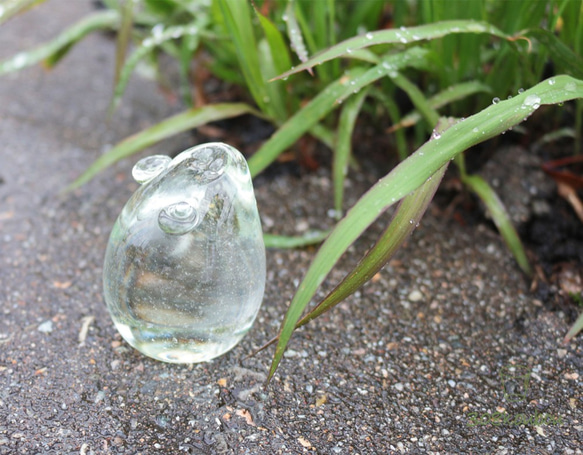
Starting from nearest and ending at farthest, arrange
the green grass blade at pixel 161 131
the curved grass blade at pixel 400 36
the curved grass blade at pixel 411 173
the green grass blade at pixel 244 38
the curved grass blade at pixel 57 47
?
the curved grass blade at pixel 411 173 → the curved grass blade at pixel 400 36 → the green grass blade at pixel 244 38 → the green grass blade at pixel 161 131 → the curved grass blade at pixel 57 47

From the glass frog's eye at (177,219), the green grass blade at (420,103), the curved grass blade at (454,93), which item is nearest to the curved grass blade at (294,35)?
the green grass blade at (420,103)

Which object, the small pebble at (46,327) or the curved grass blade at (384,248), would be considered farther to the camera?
the small pebble at (46,327)

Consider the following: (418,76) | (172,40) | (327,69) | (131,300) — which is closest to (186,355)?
(131,300)

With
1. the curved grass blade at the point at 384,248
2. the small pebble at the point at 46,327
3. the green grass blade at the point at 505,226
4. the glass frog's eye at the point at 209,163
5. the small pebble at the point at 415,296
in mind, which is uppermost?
the glass frog's eye at the point at 209,163

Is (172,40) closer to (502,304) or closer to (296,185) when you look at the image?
(296,185)

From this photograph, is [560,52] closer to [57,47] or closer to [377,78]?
[377,78]

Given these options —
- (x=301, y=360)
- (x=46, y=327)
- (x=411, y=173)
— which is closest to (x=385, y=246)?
(x=411, y=173)

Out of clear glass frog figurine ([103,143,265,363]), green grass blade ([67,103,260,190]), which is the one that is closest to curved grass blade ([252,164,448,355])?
clear glass frog figurine ([103,143,265,363])

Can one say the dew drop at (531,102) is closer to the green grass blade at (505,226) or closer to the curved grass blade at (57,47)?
the green grass blade at (505,226)
